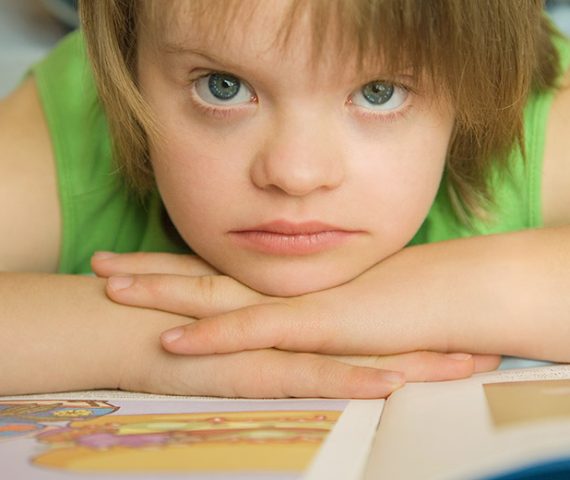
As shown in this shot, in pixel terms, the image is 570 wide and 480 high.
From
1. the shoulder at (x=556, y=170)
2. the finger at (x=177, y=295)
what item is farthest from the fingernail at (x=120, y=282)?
the shoulder at (x=556, y=170)

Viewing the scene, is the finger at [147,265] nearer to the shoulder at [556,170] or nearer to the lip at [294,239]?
the lip at [294,239]

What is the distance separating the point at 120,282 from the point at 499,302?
28 centimetres

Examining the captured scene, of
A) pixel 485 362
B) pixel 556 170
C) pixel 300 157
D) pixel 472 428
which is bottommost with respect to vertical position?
pixel 472 428

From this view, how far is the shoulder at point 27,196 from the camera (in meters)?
0.93

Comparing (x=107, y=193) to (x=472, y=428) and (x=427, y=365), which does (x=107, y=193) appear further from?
(x=472, y=428)

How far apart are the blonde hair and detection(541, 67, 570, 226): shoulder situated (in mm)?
38

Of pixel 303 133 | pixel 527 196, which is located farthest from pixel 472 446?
pixel 527 196

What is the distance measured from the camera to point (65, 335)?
745 mm

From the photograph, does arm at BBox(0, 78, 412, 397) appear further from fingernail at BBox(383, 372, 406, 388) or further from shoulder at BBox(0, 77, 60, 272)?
shoulder at BBox(0, 77, 60, 272)

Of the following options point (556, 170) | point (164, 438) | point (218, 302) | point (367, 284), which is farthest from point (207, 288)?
point (556, 170)

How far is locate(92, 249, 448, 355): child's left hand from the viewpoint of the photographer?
0.72m

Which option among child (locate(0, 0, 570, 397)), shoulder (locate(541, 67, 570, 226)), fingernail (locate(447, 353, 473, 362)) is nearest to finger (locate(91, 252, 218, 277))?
child (locate(0, 0, 570, 397))

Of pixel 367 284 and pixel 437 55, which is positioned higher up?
pixel 437 55

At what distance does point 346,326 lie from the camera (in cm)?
74
